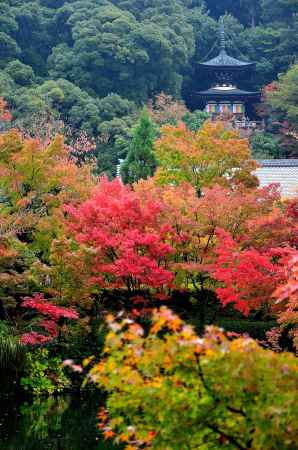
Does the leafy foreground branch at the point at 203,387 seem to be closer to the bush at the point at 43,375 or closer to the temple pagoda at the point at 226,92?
the bush at the point at 43,375

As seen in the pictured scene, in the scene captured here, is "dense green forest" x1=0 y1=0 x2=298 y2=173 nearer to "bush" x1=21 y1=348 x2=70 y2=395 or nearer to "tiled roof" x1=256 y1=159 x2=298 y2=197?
"tiled roof" x1=256 y1=159 x2=298 y2=197

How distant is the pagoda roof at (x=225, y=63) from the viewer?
49500 millimetres

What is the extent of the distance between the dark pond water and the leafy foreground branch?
729 cm

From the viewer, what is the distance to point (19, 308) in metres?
18.7

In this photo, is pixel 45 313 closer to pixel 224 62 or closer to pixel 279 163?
pixel 279 163

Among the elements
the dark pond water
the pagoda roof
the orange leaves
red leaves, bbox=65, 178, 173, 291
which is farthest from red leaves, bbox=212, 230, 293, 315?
the pagoda roof

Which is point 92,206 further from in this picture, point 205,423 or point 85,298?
point 205,423

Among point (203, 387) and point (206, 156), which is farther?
point (206, 156)

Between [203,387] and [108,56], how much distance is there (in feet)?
132

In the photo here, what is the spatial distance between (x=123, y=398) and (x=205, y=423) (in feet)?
2.04

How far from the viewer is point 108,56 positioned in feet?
146

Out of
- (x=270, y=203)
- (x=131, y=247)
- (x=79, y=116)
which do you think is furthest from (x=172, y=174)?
(x=79, y=116)

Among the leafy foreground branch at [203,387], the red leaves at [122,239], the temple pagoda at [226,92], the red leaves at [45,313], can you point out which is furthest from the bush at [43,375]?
the temple pagoda at [226,92]

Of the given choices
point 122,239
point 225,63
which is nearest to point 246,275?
point 122,239
